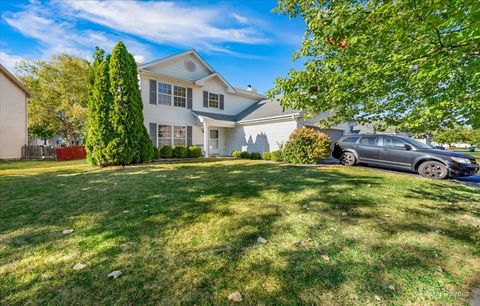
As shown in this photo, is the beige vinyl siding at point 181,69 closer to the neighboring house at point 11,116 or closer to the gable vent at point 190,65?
the gable vent at point 190,65

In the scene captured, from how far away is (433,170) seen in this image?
27.3 feet

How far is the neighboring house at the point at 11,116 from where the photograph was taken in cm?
1463

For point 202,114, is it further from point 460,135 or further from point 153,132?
point 460,135

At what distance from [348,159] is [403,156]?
2362mm

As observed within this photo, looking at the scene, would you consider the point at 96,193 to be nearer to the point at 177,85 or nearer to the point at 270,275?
the point at 270,275

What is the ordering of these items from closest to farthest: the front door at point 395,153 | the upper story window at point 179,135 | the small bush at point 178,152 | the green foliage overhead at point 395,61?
the green foliage overhead at point 395,61
the front door at point 395,153
the small bush at point 178,152
the upper story window at point 179,135

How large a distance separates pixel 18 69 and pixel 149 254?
116 ft

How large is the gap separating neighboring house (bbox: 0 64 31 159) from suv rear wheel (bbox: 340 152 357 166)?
69.9 ft

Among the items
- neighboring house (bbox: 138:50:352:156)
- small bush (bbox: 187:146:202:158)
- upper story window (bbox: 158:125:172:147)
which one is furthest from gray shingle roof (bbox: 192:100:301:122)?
small bush (bbox: 187:146:202:158)

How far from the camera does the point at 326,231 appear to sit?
3.28 meters

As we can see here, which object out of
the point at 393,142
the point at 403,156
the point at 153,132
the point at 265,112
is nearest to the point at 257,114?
the point at 265,112

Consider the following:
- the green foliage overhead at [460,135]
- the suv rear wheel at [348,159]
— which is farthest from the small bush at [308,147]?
the green foliage overhead at [460,135]

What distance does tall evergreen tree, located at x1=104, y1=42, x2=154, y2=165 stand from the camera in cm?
1004

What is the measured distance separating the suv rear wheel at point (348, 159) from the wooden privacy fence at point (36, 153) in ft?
64.1
